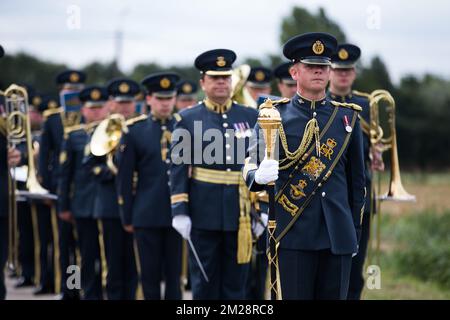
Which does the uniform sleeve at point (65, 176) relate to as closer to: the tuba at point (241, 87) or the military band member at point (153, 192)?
the military band member at point (153, 192)

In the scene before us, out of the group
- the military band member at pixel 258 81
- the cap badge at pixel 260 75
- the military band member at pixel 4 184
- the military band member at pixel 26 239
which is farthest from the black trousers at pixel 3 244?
the military band member at pixel 26 239

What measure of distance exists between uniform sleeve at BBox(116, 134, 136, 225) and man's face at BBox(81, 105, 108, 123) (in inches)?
81.2

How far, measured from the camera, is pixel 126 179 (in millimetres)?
10039

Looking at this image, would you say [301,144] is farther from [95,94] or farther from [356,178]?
[95,94]

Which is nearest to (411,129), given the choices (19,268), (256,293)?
(19,268)

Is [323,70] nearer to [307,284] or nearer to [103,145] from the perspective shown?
[307,284]

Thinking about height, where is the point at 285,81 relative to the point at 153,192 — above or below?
above

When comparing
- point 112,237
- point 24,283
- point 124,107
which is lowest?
point 24,283

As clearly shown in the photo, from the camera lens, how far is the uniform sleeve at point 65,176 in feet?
39.3

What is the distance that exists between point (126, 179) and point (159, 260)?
85 centimetres

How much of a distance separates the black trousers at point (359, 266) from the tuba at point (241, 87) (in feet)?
5.99

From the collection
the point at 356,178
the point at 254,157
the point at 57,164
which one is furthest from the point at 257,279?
the point at 254,157

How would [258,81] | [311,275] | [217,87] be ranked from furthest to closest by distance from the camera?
[258,81] → [217,87] → [311,275]
